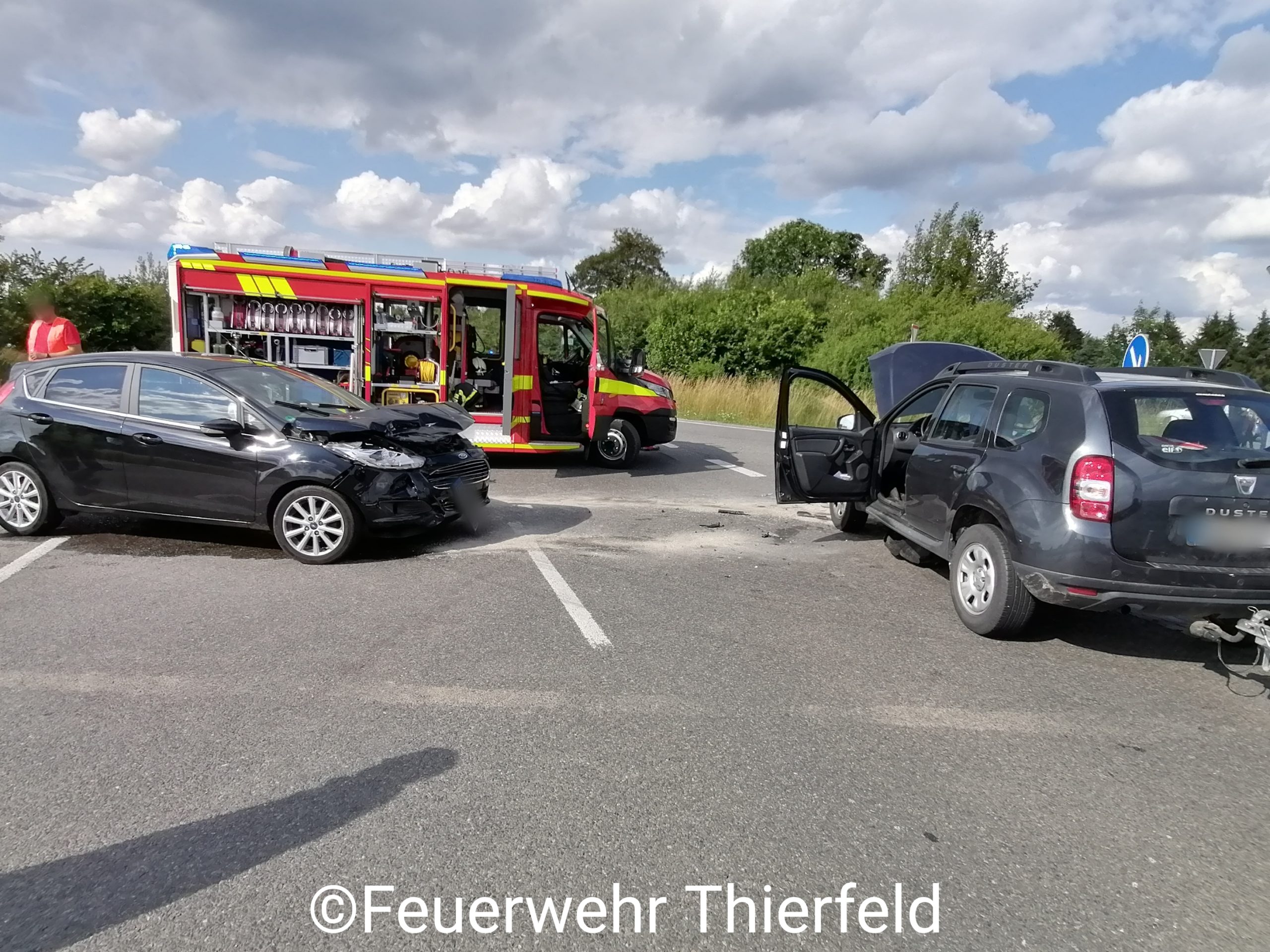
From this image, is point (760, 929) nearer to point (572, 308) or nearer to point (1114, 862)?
point (1114, 862)

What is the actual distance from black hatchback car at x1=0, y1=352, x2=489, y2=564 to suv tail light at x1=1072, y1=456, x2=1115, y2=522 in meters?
4.54


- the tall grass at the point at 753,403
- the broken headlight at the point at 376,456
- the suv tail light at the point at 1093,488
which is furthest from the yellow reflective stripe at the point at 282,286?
the tall grass at the point at 753,403

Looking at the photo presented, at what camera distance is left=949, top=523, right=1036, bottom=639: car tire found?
4.71m

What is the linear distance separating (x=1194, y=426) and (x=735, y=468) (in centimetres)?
793

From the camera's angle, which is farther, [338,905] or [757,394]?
[757,394]

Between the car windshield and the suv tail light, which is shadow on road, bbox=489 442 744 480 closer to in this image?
the car windshield

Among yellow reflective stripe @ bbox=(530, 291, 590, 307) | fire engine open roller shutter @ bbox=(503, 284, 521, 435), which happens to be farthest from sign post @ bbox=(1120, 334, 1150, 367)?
fire engine open roller shutter @ bbox=(503, 284, 521, 435)

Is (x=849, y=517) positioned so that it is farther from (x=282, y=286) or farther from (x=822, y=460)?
(x=282, y=286)

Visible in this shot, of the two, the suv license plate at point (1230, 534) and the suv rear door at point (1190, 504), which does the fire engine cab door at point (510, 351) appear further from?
the suv license plate at point (1230, 534)

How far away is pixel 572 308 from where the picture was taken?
1137 cm

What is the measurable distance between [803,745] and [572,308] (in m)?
8.71

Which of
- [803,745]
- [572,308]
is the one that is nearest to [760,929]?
[803,745]

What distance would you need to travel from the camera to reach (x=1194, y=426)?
4477 millimetres

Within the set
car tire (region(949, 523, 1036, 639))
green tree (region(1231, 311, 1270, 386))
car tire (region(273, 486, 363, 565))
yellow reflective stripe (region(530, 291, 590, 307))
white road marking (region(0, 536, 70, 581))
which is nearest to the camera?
car tire (region(949, 523, 1036, 639))
